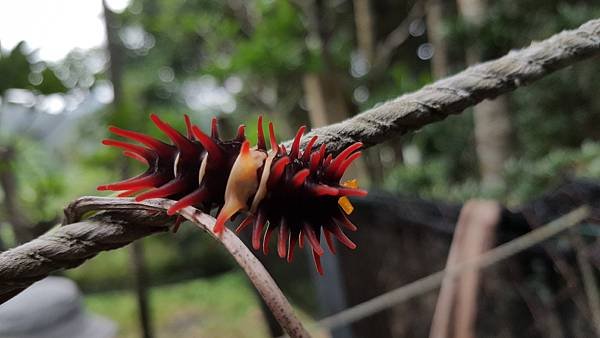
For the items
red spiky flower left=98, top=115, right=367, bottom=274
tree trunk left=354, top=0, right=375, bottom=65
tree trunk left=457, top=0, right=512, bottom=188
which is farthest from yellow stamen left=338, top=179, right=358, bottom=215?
tree trunk left=354, top=0, right=375, bottom=65

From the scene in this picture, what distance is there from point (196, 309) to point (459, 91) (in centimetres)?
306

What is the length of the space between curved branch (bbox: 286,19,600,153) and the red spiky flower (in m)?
0.03

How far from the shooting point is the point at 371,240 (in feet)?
4.13

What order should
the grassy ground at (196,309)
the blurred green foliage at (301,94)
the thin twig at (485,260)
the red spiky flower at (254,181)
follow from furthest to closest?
1. the grassy ground at (196,309)
2. the blurred green foliage at (301,94)
3. the thin twig at (485,260)
4. the red spiky flower at (254,181)

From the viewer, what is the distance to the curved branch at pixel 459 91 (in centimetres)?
27

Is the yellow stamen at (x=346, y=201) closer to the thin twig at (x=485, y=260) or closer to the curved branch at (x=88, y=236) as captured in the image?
the curved branch at (x=88, y=236)

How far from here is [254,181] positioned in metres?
0.23

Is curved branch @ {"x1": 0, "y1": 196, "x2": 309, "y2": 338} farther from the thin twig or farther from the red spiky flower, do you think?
→ the thin twig

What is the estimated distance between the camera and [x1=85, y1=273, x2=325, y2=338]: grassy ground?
2680 mm

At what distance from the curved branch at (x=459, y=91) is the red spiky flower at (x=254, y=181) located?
0.03 m

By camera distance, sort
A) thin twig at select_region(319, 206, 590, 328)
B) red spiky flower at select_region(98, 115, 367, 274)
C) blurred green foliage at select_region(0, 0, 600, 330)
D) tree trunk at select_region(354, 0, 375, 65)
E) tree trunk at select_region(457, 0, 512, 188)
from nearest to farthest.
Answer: red spiky flower at select_region(98, 115, 367, 274) < thin twig at select_region(319, 206, 590, 328) < blurred green foliage at select_region(0, 0, 600, 330) < tree trunk at select_region(457, 0, 512, 188) < tree trunk at select_region(354, 0, 375, 65)

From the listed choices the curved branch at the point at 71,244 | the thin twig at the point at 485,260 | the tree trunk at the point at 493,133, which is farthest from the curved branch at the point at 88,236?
the tree trunk at the point at 493,133

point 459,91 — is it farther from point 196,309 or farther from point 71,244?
point 196,309

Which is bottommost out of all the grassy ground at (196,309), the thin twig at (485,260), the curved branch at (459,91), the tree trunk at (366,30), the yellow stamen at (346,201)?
the grassy ground at (196,309)
